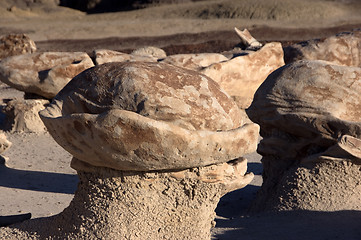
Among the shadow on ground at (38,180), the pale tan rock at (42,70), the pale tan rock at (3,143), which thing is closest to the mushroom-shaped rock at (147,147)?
the shadow on ground at (38,180)

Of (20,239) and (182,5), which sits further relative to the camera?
(182,5)

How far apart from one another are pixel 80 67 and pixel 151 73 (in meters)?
5.94

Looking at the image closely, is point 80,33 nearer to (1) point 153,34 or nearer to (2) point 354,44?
(1) point 153,34

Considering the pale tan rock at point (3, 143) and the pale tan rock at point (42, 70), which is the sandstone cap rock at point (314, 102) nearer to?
the pale tan rock at point (3, 143)

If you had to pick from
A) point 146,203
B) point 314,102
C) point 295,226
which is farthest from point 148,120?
point 314,102

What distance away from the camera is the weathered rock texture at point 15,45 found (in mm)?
15789

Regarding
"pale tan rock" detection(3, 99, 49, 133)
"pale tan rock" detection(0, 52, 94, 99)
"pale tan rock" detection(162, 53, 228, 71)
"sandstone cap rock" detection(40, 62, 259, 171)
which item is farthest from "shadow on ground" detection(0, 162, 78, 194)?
"sandstone cap rock" detection(40, 62, 259, 171)

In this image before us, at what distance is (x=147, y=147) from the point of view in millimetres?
3420

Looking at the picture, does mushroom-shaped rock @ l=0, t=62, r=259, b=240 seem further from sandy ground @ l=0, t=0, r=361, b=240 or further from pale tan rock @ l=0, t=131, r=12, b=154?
pale tan rock @ l=0, t=131, r=12, b=154

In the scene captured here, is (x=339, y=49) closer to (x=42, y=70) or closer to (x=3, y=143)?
(x=42, y=70)

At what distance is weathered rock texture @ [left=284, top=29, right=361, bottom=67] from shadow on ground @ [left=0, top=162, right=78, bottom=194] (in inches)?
163

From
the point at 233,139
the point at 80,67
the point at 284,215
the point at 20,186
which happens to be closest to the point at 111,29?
the point at 80,67

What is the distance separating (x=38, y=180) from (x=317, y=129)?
3.60 metres

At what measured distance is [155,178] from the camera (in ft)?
12.0
